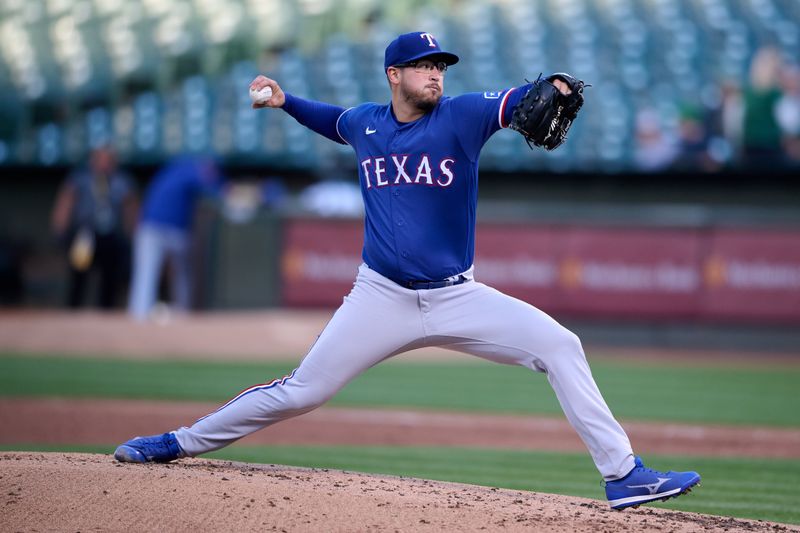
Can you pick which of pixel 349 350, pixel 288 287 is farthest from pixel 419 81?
pixel 288 287

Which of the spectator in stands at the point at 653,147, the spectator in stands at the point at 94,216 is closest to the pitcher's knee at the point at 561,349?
the spectator in stands at the point at 94,216

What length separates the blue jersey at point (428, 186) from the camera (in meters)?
4.51

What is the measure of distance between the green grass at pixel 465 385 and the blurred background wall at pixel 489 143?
1.55m

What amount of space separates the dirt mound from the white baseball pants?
11.4 inches

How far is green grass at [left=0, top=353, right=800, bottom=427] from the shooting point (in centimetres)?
974

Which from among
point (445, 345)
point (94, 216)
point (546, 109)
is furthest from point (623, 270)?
point (546, 109)

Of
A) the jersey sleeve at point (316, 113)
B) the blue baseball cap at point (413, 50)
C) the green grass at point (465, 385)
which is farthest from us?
the green grass at point (465, 385)

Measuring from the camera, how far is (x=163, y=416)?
28.1ft

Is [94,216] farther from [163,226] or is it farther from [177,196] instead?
[177,196]

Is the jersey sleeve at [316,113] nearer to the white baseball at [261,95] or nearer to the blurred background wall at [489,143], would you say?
the white baseball at [261,95]

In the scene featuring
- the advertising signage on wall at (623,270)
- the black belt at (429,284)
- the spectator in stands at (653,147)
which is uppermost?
the spectator in stands at (653,147)

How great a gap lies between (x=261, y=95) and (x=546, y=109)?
4.28 feet

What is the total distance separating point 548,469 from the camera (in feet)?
22.4

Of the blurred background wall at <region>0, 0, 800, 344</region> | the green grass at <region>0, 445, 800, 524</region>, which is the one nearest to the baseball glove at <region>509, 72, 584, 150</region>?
the green grass at <region>0, 445, 800, 524</region>
